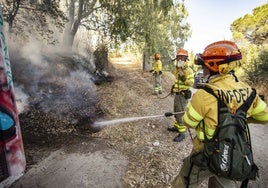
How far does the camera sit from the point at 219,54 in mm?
2479

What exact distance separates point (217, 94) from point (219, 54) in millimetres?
416

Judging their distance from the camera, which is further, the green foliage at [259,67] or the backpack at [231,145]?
the green foliage at [259,67]

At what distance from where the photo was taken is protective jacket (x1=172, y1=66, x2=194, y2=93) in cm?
586

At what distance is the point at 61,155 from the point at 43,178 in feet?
2.64

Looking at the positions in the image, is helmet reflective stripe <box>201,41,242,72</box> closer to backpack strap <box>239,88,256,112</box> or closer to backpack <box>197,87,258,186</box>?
backpack <box>197,87,258,186</box>

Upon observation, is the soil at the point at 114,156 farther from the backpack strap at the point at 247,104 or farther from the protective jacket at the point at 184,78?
the backpack strap at the point at 247,104

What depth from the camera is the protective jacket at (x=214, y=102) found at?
94.3 inches

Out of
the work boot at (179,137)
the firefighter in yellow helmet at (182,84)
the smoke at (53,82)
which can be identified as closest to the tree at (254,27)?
the smoke at (53,82)

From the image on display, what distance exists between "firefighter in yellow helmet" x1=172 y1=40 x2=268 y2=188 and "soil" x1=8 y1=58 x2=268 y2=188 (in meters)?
1.84

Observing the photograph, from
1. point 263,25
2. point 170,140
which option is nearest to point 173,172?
point 170,140

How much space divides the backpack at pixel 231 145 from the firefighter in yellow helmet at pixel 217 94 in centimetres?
6

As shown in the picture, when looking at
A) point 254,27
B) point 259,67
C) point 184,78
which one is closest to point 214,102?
point 184,78

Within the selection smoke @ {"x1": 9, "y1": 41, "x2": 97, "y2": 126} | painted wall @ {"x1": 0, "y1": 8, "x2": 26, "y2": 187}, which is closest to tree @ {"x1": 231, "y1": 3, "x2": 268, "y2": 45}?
smoke @ {"x1": 9, "y1": 41, "x2": 97, "y2": 126}

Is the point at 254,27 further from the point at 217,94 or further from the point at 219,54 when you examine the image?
the point at 217,94
